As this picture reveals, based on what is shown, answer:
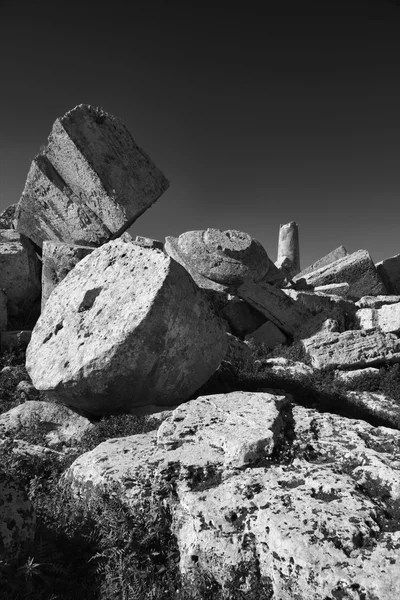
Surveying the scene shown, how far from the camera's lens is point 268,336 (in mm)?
11336

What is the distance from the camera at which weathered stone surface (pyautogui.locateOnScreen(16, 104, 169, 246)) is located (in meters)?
10.7

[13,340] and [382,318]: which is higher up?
[13,340]

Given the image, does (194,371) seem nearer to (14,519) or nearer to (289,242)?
(14,519)

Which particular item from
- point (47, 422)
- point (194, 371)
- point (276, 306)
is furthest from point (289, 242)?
point (47, 422)

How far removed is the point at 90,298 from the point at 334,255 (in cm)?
1528

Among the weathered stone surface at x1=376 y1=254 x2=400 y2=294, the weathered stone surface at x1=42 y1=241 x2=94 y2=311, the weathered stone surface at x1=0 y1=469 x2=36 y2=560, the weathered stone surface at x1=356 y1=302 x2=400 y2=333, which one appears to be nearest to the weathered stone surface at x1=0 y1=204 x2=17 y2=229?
the weathered stone surface at x1=42 y1=241 x2=94 y2=311

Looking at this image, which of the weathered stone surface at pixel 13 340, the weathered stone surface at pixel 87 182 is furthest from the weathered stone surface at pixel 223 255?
the weathered stone surface at pixel 13 340

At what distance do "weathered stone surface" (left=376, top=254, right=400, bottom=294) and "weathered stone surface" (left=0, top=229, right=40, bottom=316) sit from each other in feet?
41.1

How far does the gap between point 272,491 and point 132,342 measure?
9.29 feet

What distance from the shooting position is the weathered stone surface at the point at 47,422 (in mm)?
5602

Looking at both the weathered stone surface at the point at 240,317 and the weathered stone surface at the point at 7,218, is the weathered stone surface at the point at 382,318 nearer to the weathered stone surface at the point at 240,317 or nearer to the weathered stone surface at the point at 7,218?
the weathered stone surface at the point at 240,317

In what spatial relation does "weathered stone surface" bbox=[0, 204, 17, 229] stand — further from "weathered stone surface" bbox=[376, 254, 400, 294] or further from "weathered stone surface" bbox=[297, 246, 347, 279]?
"weathered stone surface" bbox=[376, 254, 400, 294]

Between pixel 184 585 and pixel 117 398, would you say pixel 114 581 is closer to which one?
pixel 184 585

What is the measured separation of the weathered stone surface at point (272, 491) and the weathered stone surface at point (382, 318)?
599 centimetres
